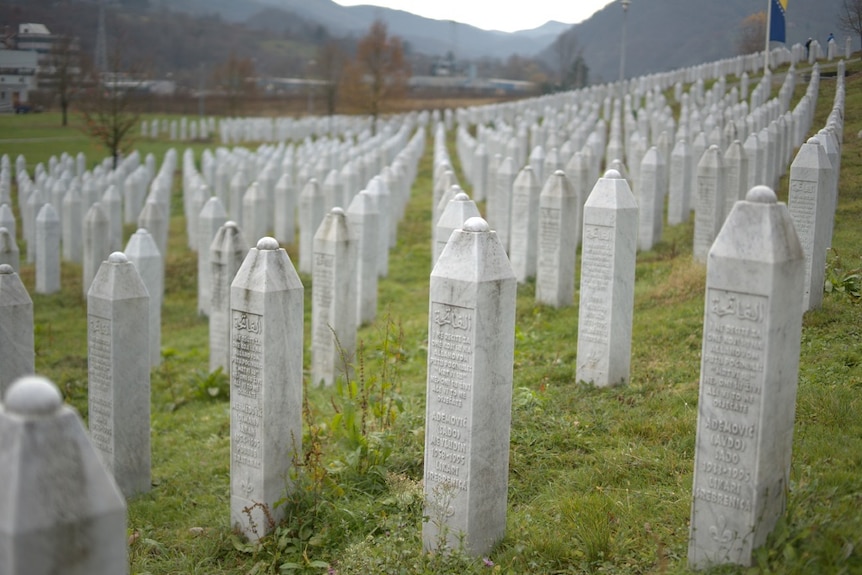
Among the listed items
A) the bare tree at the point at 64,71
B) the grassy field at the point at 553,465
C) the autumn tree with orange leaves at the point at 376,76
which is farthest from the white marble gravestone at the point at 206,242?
the autumn tree with orange leaves at the point at 376,76

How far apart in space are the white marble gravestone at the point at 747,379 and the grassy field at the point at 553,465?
0.67 ft

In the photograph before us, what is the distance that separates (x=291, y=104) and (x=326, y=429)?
60.4 m

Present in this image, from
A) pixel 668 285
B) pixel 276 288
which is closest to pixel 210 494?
pixel 276 288

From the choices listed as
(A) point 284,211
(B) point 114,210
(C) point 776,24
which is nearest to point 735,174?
(C) point 776,24

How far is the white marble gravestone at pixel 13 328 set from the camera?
7691mm

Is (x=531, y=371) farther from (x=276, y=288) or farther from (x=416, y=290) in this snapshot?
(x=416, y=290)

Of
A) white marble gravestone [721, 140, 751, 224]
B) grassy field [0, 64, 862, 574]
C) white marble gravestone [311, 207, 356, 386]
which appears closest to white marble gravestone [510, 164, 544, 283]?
grassy field [0, 64, 862, 574]

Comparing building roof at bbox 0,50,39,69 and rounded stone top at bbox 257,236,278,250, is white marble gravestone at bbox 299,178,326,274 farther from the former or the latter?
rounded stone top at bbox 257,236,278,250

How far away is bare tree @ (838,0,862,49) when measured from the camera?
1249 centimetres

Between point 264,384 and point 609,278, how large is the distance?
333 centimetres

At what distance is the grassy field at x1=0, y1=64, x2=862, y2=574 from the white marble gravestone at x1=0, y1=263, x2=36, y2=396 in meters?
1.56

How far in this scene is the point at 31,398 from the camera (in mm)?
3090

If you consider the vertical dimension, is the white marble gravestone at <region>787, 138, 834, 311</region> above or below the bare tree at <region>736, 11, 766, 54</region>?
below

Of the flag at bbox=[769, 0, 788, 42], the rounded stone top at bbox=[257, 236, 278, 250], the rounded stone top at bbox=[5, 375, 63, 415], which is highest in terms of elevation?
the flag at bbox=[769, 0, 788, 42]
